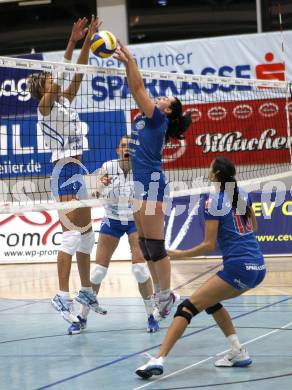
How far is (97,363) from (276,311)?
292cm

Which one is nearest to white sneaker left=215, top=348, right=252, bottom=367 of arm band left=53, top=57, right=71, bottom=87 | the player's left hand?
the player's left hand

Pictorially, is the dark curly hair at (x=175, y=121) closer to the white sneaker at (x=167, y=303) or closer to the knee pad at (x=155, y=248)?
the knee pad at (x=155, y=248)

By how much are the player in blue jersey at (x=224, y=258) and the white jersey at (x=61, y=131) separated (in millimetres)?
2332

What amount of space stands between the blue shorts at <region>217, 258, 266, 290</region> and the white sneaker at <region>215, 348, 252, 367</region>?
0.56 meters

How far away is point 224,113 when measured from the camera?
16.5 m

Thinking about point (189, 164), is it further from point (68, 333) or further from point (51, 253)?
point (68, 333)

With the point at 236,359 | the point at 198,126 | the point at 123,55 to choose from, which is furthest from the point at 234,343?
→ the point at 198,126

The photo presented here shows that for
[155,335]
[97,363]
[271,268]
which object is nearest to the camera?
[97,363]

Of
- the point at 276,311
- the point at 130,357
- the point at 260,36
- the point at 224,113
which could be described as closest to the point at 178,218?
the point at 224,113

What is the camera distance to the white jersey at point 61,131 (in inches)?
340

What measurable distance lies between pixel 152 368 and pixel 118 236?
287 centimetres

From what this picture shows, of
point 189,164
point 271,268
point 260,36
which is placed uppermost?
point 260,36

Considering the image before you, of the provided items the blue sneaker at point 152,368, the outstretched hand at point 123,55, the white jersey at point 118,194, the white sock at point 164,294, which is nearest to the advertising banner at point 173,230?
the white jersey at point 118,194

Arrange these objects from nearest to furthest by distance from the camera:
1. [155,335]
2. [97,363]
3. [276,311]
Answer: [97,363]
[155,335]
[276,311]
